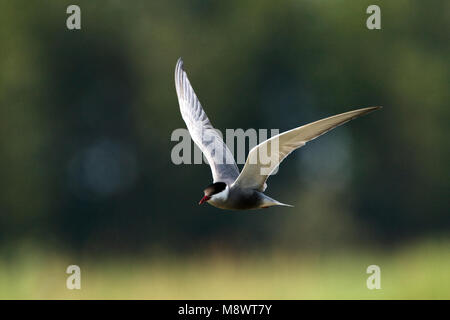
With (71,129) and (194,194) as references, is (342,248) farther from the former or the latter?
(71,129)

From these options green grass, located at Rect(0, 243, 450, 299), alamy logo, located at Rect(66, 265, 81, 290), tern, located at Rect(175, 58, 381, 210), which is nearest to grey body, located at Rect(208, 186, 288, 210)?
tern, located at Rect(175, 58, 381, 210)

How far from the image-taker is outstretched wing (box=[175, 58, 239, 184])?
6.10 metres

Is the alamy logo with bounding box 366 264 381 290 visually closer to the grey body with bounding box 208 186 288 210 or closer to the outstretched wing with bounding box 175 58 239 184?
the outstretched wing with bounding box 175 58 239 184

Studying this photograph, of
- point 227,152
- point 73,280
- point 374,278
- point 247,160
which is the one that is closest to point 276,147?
point 247,160

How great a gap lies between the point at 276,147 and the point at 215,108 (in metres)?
10.9

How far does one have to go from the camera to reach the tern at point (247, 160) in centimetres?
504

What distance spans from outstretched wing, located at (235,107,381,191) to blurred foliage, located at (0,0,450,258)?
933 cm

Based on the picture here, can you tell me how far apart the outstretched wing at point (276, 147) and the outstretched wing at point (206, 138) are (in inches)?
12.6

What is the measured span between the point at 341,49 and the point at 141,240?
651cm

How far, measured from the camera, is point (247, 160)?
17.1 ft

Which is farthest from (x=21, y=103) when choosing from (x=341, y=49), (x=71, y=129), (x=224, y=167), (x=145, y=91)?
(x=224, y=167)

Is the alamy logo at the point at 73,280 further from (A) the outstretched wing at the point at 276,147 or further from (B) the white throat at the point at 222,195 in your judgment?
(A) the outstretched wing at the point at 276,147

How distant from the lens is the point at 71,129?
16.6 m

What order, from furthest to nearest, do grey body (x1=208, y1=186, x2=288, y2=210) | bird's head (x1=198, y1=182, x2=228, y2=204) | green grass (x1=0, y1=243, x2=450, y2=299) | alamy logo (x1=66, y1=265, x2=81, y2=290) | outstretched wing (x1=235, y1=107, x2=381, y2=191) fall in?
alamy logo (x1=66, y1=265, x2=81, y2=290) → green grass (x1=0, y1=243, x2=450, y2=299) → grey body (x1=208, y1=186, x2=288, y2=210) → bird's head (x1=198, y1=182, x2=228, y2=204) → outstretched wing (x1=235, y1=107, x2=381, y2=191)
